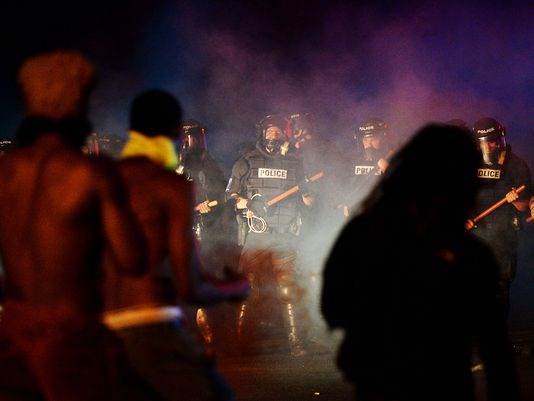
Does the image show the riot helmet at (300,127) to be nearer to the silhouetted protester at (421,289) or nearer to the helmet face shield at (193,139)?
the helmet face shield at (193,139)

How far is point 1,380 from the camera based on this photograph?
292 centimetres

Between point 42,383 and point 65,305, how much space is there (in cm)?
29

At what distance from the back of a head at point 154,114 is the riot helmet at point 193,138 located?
740 centimetres

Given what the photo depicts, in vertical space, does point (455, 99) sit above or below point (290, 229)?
above

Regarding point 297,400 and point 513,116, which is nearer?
point 297,400

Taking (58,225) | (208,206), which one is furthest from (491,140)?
(58,225)

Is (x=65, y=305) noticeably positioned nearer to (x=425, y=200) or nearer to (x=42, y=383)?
(x=42, y=383)

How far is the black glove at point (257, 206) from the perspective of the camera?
10.4 meters

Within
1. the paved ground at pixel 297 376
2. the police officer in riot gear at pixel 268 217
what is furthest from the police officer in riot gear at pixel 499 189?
the police officer in riot gear at pixel 268 217

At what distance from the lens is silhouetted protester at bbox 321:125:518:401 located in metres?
2.65

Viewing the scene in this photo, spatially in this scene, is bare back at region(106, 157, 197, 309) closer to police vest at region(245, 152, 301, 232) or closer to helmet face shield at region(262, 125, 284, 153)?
police vest at region(245, 152, 301, 232)

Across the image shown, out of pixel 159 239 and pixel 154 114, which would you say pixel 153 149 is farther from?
pixel 159 239

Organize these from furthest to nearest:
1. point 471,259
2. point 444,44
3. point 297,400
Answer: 1. point 444,44
2. point 297,400
3. point 471,259

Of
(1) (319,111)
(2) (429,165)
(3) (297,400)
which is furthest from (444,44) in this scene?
(2) (429,165)
